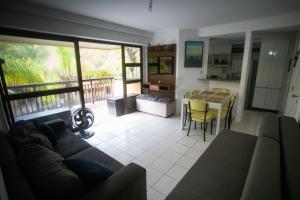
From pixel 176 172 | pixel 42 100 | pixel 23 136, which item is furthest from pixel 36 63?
pixel 176 172

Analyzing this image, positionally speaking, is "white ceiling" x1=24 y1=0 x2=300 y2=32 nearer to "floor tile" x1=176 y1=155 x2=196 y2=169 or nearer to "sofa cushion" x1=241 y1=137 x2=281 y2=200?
"sofa cushion" x1=241 y1=137 x2=281 y2=200

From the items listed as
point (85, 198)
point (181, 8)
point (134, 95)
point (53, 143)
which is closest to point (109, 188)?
point (85, 198)

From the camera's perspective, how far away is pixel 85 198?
3.26ft

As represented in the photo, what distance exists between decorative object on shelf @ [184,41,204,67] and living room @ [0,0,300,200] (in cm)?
3

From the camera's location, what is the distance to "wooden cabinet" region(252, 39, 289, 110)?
4.03 meters

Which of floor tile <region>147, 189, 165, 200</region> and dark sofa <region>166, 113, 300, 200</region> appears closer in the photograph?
dark sofa <region>166, 113, 300, 200</region>

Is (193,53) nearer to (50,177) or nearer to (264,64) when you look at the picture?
(264,64)

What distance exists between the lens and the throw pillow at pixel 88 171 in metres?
1.10

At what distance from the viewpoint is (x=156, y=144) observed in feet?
9.39

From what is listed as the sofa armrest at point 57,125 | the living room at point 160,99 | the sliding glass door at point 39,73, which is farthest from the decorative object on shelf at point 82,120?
the sofa armrest at point 57,125

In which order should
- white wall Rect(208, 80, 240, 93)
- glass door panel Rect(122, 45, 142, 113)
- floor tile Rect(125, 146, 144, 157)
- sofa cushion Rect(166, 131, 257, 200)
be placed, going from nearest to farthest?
sofa cushion Rect(166, 131, 257, 200), floor tile Rect(125, 146, 144, 157), white wall Rect(208, 80, 240, 93), glass door panel Rect(122, 45, 142, 113)

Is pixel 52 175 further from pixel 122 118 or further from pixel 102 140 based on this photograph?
pixel 122 118

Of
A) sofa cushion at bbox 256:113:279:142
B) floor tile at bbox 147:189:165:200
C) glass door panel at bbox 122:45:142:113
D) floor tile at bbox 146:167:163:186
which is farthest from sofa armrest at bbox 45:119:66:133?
sofa cushion at bbox 256:113:279:142

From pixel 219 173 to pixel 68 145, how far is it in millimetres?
1902
